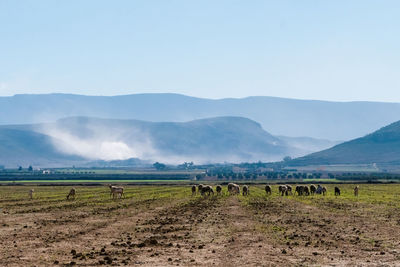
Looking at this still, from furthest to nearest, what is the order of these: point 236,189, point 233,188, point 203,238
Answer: point 233,188
point 236,189
point 203,238

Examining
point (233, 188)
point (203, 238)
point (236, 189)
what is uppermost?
point (233, 188)

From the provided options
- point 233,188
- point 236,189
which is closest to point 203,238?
point 236,189

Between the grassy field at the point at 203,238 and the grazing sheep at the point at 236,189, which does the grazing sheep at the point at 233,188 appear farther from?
the grassy field at the point at 203,238

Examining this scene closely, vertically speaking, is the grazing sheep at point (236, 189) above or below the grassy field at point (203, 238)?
above

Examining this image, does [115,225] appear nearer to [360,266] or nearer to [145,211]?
[145,211]

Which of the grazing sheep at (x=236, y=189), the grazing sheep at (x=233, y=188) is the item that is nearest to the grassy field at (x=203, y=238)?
the grazing sheep at (x=236, y=189)

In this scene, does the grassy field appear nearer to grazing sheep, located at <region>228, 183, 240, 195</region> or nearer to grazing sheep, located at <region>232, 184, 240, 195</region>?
grazing sheep, located at <region>232, 184, 240, 195</region>

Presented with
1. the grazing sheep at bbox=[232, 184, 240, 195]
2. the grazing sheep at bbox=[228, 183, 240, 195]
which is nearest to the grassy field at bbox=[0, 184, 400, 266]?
the grazing sheep at bbox=[232, 184, 240, 195]

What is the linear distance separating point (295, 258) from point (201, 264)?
4.35 m

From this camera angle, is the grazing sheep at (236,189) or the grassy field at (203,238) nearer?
the grassy field at (203,238)

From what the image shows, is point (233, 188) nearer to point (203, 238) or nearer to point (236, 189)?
point (236, 189)

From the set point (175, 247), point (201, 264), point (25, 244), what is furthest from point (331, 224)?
point (25, 244)

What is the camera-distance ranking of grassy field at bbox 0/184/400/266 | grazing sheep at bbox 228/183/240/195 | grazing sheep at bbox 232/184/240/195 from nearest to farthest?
grassy field at bbox 0/184/400/266 < grazing sheep at bbox 232/184/240/195 < grazing sheep at bbox 228/183/240/195

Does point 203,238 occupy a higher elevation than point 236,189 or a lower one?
lower
